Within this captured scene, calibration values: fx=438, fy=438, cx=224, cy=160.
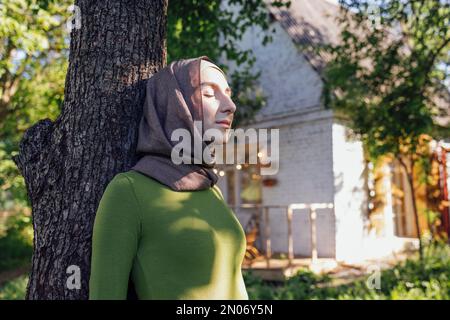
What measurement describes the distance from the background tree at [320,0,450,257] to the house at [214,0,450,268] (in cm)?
108

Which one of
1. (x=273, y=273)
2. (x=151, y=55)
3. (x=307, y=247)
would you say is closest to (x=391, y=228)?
(x=307, y=247)

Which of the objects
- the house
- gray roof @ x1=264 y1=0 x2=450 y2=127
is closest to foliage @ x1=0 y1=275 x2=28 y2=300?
the house

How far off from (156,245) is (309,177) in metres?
9.20

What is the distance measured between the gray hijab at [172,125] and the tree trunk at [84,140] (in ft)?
0.56

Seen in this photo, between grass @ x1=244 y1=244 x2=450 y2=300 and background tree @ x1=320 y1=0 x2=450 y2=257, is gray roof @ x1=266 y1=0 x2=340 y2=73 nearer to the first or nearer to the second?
background tree @ x1=320 y1=0 x2=450 y2=257

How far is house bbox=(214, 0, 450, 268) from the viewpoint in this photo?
1005 centimetres

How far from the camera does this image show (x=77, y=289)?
72.0 inches

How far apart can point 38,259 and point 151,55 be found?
1063 mm

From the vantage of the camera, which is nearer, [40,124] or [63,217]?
[63,217]

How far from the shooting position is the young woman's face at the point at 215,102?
5.84ft

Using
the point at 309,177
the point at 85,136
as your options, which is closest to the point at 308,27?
the point at 309,177

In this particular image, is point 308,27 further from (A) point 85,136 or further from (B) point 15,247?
(B) point 15,247

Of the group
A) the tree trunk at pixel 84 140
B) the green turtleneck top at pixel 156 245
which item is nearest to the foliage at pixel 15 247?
the tree trunk at pixel 84 140
